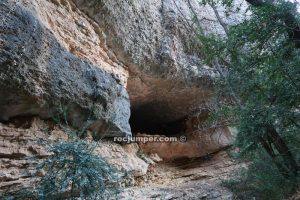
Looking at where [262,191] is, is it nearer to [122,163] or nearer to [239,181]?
[239,181]

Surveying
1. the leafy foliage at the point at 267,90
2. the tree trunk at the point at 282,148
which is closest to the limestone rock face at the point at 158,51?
the leafy foliage at the point at 267,90

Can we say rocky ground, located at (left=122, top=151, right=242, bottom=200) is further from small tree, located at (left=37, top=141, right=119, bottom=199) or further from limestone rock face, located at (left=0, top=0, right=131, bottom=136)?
small tree, located at (left=37, top=141, right=119, bottom=199)

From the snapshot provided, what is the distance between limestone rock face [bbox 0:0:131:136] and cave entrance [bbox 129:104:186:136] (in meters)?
4.22

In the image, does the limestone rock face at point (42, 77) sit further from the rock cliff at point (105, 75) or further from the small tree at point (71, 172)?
the small tree at point (71, 172)

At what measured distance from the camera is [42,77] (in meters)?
4.05

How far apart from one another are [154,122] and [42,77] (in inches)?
261

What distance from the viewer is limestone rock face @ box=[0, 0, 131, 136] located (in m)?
3.63

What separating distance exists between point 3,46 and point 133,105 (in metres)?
5.52

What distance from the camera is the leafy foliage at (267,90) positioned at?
4465mm

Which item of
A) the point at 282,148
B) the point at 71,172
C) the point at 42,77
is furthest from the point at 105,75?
the point at 282,148

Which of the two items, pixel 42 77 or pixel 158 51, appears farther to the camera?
pixel 158 51

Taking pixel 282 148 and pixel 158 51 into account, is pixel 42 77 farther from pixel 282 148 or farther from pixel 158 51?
pixel 282 148

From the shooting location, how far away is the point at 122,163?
5609mm

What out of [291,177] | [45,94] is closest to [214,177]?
[291,177]
